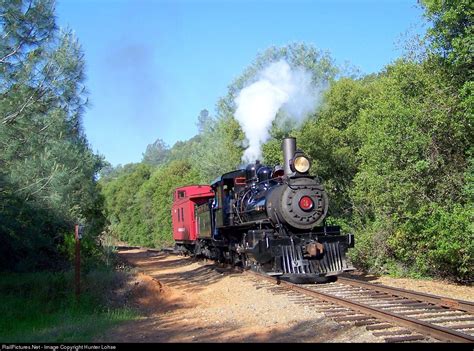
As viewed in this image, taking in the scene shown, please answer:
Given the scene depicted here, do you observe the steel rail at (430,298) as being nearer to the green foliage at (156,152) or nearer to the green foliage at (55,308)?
the green foliage at (55,308)

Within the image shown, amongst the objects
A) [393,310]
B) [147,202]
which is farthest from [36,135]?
[147,202]

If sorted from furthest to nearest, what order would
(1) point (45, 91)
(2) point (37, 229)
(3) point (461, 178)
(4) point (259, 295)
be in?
1. (3) point (461, 178)
2. (1) point (45, 91)
3. (2) point (37, 229)
4. (4) point (259, 295)

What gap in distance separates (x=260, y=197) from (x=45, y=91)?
632 centimetres

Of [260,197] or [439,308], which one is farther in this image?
[260,197]

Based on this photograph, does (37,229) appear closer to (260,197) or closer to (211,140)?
(260,197)

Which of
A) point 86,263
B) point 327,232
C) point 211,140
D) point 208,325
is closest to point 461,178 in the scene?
point 327,232

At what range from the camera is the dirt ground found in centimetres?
668

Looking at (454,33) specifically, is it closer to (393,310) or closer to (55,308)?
(393,310)

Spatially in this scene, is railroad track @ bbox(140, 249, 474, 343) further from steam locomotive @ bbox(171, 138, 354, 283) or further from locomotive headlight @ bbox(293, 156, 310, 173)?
locomotive headlight @ bbox(293, 156, 310, 173)

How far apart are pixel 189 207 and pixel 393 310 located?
16.2 metres

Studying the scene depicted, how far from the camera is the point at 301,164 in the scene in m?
11.9

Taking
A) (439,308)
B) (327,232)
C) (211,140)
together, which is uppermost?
(211,140)

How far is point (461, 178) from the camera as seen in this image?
546 inches

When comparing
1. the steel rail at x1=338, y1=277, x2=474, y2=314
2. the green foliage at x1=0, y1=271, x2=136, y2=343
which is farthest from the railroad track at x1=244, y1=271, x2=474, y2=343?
the green foliage at x1=0, y1=271, x2=136, y2=343
